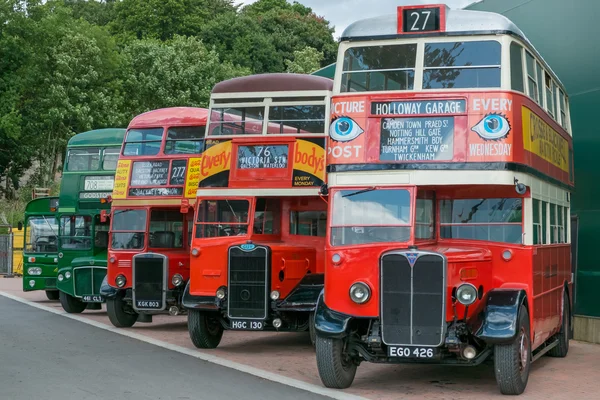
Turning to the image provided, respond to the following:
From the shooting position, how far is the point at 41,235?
2772 cm

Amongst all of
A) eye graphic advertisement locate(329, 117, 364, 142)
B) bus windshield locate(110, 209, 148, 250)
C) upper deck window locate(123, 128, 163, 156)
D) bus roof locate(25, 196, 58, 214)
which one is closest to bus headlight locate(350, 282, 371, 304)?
eye graphic advertisement locate(329, 117, 364, 142)

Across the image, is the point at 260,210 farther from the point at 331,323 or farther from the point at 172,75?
the point at 172,75

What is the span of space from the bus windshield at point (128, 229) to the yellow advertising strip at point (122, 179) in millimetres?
343

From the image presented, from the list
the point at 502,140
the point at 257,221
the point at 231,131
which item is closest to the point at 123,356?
the point at 257,221

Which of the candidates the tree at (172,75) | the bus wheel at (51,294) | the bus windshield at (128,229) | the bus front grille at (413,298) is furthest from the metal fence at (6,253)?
the bus front grille at (413,298)

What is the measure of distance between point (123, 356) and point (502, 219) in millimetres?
6194

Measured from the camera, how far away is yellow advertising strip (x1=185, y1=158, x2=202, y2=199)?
774 inches

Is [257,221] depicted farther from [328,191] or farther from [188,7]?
[188,7]

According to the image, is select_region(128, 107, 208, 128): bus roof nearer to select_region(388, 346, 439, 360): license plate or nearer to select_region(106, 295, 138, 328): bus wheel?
select_region(106, 295, 138, 328): bus wheel

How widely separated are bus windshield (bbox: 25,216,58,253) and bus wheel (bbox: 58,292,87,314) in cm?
326

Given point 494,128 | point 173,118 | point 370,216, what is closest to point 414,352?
point 370,216

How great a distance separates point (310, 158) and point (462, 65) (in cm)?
450

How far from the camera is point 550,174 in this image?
14492mm

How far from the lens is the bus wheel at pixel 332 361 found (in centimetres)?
1191
